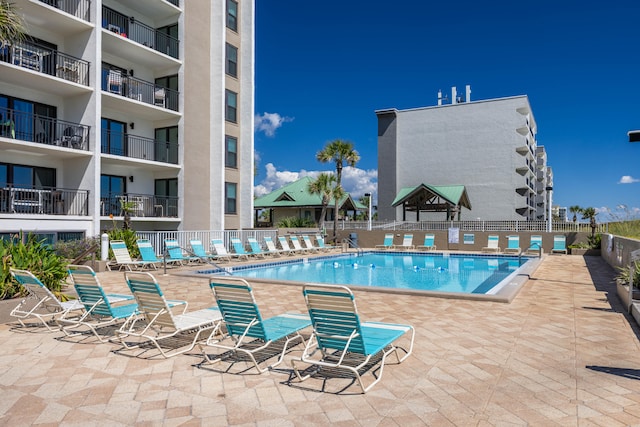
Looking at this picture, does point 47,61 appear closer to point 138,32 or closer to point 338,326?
point 138,32

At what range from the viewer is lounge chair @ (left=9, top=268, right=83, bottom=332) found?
6590 mm

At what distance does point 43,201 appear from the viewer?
58.9 feet

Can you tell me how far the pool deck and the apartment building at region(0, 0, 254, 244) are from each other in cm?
1241

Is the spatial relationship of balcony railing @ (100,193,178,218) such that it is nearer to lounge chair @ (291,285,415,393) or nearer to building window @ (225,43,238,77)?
building window @ (225,43,238,77)

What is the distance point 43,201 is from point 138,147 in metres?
5.74

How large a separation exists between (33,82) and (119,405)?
57.8 feet

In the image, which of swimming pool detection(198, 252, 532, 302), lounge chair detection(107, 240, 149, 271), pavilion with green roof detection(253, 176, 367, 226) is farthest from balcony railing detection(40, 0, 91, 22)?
pavilion with green roof detection(253, 176, 367, 226)

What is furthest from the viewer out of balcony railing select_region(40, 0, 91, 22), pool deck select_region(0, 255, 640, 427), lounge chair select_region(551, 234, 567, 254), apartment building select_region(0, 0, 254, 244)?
lounge chair select_region(551, 234, 567, 254)

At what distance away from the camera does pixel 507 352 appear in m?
5.66

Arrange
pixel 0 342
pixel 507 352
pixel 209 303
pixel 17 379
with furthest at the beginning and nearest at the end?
pixel 209 303 < pixel 0 342 < pixel 507 352 < pixel 17 379

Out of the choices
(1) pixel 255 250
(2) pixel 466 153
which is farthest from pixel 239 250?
(2) pixel 466 153

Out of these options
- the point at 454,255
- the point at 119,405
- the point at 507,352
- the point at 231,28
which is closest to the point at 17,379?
the point at 119,405

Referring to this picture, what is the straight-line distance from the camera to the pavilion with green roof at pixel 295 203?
41.8 m

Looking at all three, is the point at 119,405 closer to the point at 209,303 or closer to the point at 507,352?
the point at 507,352
